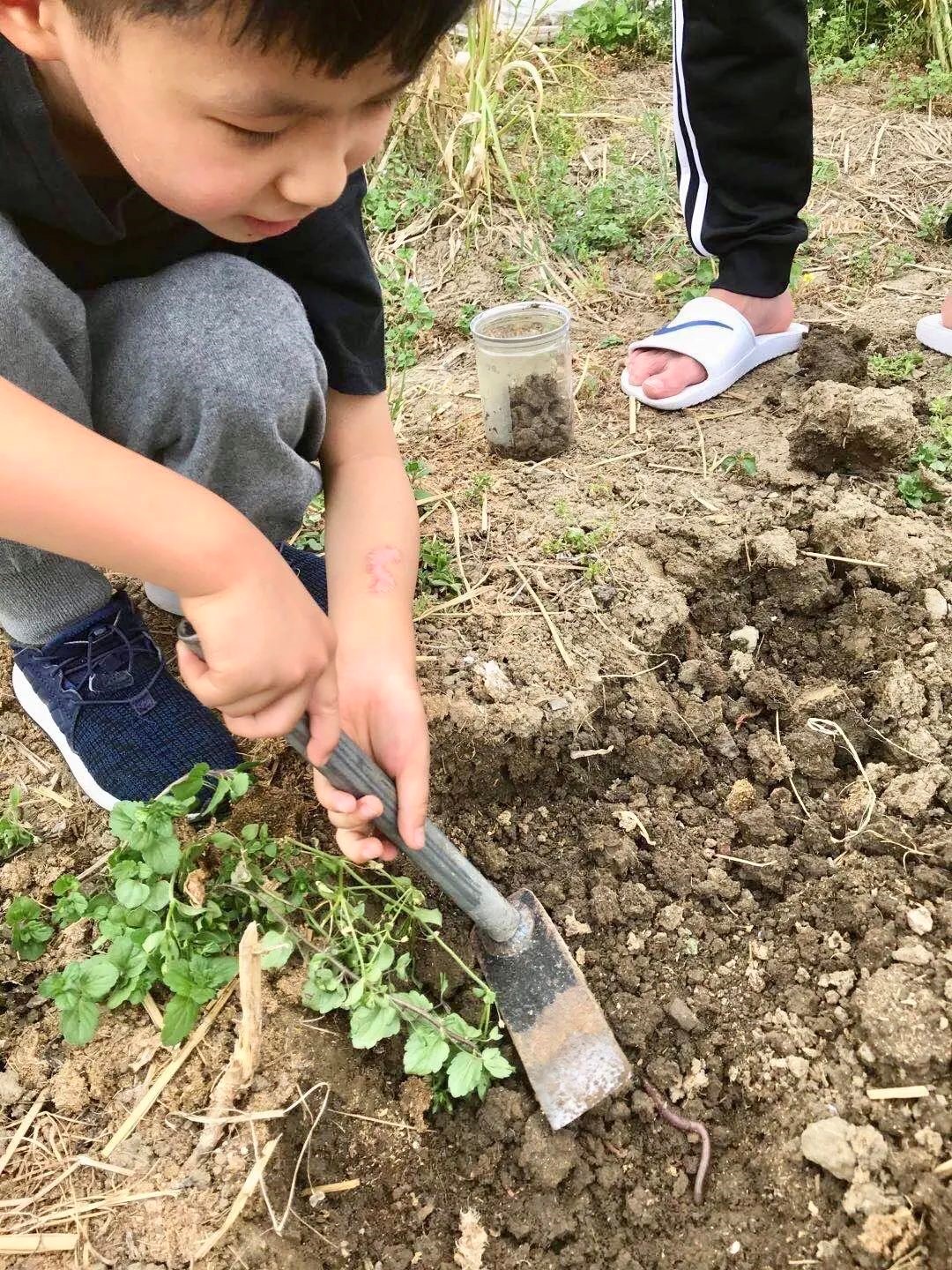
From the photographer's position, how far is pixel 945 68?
14.5 ft

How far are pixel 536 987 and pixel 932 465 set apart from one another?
1563 mm

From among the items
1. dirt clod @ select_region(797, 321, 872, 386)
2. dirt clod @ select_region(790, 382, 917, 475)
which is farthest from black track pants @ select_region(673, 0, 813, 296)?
dirt clod @ select_region(790, 382, 917, 475)

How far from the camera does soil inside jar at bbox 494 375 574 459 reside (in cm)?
251

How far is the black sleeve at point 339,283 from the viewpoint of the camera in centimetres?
176

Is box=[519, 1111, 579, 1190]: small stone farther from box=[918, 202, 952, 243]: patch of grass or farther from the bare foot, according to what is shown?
box=[918, 202, 952, 243]: patch of grass

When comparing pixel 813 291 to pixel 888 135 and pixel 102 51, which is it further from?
pixel 102 51

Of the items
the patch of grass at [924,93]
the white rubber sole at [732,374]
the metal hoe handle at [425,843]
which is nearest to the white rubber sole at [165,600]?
the metal hoe handle at [425,843]

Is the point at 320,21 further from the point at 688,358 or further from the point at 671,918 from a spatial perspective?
the point at 688,358

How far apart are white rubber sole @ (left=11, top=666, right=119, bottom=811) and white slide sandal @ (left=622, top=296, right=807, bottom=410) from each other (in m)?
1.71

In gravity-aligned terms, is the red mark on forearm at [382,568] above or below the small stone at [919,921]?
above

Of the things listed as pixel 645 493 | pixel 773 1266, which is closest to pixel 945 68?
pixel 645 493

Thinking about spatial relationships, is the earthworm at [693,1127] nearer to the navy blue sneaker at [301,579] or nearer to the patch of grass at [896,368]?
the navy blue sneaker at [301,579]

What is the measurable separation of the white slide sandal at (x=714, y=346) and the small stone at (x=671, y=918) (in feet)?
4.83

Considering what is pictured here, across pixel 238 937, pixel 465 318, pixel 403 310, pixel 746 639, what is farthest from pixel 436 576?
pixel 403 310
